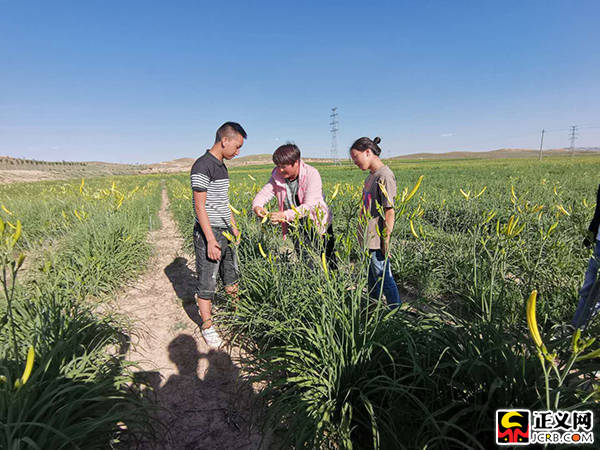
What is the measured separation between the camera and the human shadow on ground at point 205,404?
1.68 meters

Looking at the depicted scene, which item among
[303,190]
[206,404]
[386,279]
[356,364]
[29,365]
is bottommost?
[206,404]

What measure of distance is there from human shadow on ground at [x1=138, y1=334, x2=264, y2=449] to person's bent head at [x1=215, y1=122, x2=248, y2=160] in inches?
75.5

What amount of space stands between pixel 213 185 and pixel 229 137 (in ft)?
1.51

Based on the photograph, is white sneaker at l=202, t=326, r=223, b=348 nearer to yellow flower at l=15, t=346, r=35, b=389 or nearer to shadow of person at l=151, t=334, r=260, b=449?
shadow of person at l=151, t=334, r=260, b=449

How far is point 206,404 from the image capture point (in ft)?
6.38

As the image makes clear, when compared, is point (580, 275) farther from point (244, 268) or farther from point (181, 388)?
point (181, 388)

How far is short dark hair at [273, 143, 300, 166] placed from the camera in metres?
2.48

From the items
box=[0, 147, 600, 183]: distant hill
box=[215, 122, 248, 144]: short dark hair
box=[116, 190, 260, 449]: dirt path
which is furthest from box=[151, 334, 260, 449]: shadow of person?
box=[0, 147, 600, 183]: distant hill

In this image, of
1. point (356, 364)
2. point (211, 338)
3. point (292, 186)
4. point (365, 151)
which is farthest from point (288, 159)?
point (211, 338)

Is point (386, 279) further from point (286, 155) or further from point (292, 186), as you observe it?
point (286, 155)

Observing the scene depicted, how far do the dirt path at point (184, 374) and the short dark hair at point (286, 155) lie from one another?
1.87 metres

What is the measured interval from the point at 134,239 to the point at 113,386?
3.37 metres

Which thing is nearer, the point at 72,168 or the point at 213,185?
the point at 213,185

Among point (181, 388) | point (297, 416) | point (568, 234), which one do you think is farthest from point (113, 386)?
point (568, 234)
